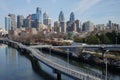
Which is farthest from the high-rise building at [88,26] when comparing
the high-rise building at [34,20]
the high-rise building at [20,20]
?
the high-rise building at [20,20]

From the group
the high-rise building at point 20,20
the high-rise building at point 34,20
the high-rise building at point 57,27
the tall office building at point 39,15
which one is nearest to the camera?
the high-rise building at point 57,27

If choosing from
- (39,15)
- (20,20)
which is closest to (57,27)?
(39,15)

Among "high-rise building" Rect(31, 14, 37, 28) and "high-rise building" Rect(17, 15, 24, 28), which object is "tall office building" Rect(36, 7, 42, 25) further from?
"high-rise building" Rect(17, 15, 24, 28)

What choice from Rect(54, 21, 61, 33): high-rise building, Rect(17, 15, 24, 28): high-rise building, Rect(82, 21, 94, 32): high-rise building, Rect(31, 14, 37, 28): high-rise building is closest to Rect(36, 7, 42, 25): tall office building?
Rect(31, 14, 37, 28): high-rise building

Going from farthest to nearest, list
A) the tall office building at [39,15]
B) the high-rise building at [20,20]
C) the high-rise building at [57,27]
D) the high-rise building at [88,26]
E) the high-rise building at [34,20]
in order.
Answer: the high-rise building at [20,20], the tall office building at [39,15], the high-rise building at [34,20], the high-rise building at [88,26], the high-rise building at [57,27]

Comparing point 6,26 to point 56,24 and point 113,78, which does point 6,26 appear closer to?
point 56,24

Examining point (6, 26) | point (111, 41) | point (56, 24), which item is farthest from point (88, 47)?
point (6, 26)

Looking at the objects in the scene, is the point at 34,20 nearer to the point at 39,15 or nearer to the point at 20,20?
the point at 39,15

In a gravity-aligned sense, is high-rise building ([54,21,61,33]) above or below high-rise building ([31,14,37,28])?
below

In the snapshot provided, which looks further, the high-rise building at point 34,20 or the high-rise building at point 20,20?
the high-rise building at point 20,20

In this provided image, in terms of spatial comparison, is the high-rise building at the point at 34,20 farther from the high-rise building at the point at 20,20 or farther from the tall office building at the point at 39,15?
the high-rise building at the point at 20,20

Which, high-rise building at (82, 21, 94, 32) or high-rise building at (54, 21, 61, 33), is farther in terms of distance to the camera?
high-rise building at (82, 21, 94, 32)
